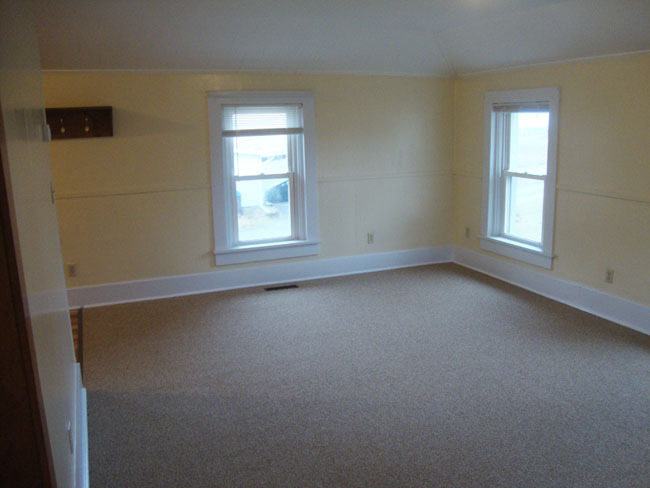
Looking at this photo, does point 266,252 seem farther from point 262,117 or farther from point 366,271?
point 262,117

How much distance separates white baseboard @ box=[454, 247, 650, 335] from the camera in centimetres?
431

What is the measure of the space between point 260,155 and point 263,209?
1.75 ft

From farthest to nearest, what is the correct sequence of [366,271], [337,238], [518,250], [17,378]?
[366,271] < [337,238] < [518,250] < [17,378]

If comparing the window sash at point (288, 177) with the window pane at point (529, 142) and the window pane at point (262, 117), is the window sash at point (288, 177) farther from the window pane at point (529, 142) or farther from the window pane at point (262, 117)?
the window pane at point (529, 142)

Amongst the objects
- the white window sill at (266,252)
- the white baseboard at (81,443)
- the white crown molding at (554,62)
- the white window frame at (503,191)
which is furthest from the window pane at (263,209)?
the white baseboard at (81,443)

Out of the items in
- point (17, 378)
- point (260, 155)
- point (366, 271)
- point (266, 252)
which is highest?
point (260, 155)

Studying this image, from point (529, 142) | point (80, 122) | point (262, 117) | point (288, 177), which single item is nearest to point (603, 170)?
point (529, 142)

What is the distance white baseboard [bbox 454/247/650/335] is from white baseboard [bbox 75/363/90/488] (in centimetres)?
379

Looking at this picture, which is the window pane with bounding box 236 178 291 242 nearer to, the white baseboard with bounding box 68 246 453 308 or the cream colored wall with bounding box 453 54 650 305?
the white baseboard with bounding box 68 246 453 308

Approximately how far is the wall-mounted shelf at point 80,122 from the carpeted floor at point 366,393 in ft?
5.05

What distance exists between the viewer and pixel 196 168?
532 centimetres

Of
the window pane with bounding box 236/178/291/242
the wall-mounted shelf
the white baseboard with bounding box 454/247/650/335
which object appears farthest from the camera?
the window pane with bounding box 236/178/291/242

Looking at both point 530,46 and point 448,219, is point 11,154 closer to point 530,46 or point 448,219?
point 530,46

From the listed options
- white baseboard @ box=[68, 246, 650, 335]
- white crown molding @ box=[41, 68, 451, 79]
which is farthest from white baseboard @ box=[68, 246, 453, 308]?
white crown molding @ box=[41, 68, 451, 79]
